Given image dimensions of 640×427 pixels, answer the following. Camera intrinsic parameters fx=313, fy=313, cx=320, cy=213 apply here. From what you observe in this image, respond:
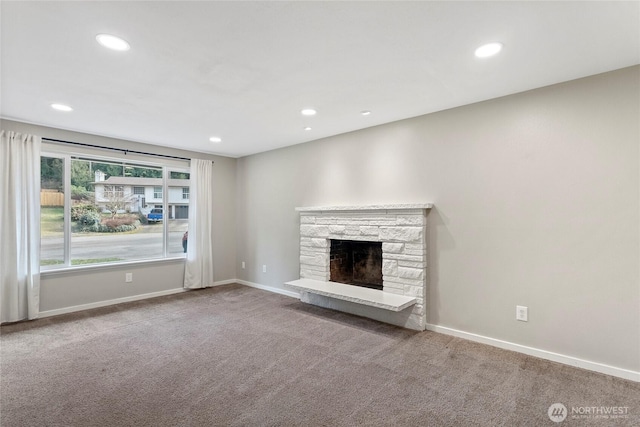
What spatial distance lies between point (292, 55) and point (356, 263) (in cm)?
296

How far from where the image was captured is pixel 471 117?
10.1ft

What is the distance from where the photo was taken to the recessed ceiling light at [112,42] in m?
1.91

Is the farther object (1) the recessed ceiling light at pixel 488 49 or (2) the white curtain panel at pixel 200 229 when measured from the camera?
(2) the white curtain panel at pixel 200 229

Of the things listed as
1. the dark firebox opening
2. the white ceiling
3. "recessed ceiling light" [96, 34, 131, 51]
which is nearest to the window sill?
the white ceiling

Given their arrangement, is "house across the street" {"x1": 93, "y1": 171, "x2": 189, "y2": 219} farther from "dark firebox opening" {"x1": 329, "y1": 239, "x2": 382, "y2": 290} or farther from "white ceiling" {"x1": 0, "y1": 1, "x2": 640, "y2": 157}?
"dark firebox opening" {"x1": 329, "y1": 239, "x2": 382, "y2": 290}

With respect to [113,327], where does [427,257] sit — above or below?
above

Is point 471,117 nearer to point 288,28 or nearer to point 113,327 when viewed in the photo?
point 288,28

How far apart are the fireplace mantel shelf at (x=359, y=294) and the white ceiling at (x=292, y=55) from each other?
6.54 feet

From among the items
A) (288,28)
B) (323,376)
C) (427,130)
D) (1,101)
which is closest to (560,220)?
(427,130)

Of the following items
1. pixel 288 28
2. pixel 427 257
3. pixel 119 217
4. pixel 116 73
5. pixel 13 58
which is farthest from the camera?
pixel 119 217

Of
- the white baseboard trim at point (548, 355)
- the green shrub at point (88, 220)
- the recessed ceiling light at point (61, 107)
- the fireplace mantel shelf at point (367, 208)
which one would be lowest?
the white baseboard trim at point (548, 355)

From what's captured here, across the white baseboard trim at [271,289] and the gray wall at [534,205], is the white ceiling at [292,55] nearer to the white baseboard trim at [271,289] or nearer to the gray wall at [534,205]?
the gray wall at [534,205]

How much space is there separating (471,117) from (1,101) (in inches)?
178

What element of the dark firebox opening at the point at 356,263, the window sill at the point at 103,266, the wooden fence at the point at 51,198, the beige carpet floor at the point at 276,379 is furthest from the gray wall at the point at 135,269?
the dark firebox opening at the point at 356,263
